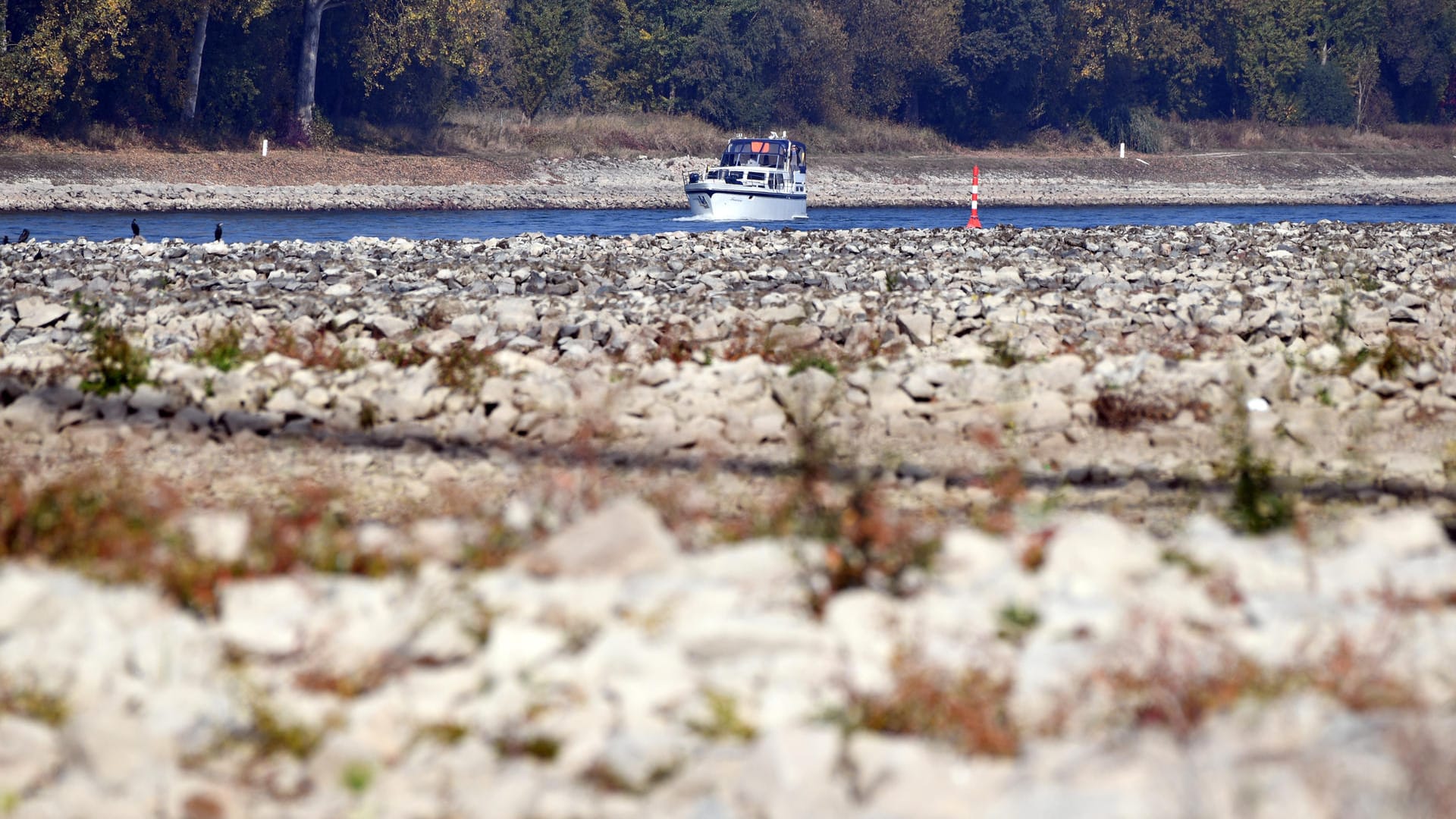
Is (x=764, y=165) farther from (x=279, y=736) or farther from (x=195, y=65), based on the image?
(x=279, y=736)

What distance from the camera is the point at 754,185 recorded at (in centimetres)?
3728

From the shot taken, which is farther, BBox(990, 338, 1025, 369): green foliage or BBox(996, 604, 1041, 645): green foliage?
BBox(990, 338, 1025, 369): green foliage

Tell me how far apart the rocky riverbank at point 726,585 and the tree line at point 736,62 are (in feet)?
135

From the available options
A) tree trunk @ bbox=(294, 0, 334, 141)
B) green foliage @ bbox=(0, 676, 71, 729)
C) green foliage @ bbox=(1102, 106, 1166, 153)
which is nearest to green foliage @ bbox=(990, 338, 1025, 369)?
green foliage @ bbox=(0, 676, 71, 729)

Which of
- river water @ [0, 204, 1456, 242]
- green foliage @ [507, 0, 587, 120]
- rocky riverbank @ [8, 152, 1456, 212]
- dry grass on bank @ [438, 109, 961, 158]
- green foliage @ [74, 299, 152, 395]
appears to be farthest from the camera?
green foliage @ [507, 0, 587, 120]

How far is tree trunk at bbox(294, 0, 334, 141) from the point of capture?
1978 inches

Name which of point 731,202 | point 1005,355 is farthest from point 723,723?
point 731,202

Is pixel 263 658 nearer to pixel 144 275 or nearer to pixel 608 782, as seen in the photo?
pixel 608 782

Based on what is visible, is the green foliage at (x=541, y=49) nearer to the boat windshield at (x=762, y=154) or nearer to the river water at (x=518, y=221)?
the river water at (x=518, y=221)

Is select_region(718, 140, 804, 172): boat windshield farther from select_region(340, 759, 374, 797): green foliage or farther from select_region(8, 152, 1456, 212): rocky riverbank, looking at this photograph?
select_region(340, 759, 374, 797): green foliage

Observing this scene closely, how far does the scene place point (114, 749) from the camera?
3.78 meters

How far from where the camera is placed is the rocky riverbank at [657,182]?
148 ft

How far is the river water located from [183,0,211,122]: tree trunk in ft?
27.8

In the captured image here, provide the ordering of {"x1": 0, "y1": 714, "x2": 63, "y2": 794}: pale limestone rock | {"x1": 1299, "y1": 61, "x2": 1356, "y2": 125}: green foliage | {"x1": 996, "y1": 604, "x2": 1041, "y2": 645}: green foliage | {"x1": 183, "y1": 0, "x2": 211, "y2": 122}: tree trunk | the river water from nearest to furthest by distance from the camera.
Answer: {"x1": 0, "y1": 714, "x2": 63, "y2": 794}: pale limestone rock < {"x1": 996, "y1": 604, "x2": 1041, "y2": 645}: green foliage < the river water < {"x1": 183, "y1": 0, "x2": 211, "y2": 122}: tree trunk < {"x1": 1299, "y1": 61, "x2": 1356, "y2": 125}: green foliage
